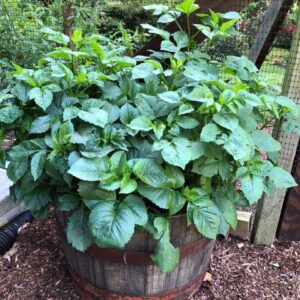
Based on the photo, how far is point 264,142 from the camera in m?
1.43

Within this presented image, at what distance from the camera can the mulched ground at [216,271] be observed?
5.99 ft

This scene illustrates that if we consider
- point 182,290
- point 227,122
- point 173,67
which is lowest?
point 182,290

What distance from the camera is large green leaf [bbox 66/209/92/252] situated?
1.36 meters

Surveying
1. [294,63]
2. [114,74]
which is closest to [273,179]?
[294,63]

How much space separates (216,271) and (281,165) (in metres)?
0.69

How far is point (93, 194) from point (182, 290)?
29.3 inches

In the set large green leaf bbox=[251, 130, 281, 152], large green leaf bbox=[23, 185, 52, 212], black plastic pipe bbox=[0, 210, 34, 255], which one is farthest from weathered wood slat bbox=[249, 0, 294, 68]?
black plastic pipe bbox=[0, 210, 34, 255]

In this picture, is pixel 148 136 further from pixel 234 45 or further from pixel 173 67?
pixel 234 45

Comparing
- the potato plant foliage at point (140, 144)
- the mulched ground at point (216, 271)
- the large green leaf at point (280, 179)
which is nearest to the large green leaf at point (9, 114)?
the potato plant foliage at point (140, 144)

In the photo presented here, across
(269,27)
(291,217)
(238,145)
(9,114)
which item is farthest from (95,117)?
(291,217)

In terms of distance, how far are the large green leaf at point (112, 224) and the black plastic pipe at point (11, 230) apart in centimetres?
111

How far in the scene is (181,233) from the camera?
1.44 m

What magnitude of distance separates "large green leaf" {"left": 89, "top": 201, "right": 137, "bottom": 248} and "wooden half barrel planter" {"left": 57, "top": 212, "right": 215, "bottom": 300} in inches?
7.5

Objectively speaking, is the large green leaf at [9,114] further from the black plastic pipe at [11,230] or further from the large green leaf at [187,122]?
the black plastic pipe at [11,230]
